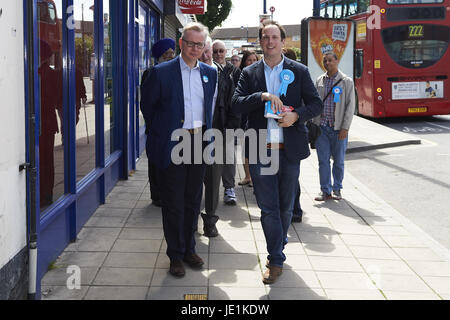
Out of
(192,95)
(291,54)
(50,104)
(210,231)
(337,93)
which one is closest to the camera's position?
(192,95)

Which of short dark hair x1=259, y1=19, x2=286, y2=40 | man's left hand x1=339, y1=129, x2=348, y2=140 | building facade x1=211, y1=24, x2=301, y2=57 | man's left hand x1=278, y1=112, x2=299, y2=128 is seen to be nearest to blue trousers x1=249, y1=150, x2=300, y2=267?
man's left hand x1=278, y1=112, x2=299, y2=128

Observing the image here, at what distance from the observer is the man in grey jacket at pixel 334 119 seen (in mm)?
6867

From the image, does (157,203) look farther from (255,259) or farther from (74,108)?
(255,259)

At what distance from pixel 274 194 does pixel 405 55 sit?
1211cm

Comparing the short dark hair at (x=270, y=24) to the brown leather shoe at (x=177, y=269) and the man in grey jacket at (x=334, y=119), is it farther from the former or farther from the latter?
the man in grey jacket at (x=334, y=119)

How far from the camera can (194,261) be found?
4484mm

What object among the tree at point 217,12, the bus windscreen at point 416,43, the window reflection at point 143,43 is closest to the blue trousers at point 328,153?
the window reflection at point 143,43

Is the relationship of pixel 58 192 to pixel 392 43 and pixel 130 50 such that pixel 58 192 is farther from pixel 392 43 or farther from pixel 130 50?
pixel 392 43

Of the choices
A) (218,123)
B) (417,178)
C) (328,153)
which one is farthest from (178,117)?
(417,178)

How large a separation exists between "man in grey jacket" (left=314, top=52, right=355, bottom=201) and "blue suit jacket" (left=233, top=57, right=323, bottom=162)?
2.68 meters

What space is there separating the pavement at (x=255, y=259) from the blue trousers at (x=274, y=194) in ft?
0.80
